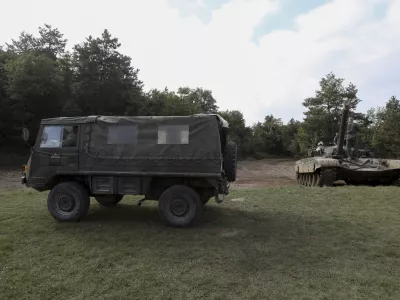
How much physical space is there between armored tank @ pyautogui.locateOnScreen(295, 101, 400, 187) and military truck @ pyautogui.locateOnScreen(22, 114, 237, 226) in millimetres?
7699

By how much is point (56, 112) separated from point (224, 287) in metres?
29.7

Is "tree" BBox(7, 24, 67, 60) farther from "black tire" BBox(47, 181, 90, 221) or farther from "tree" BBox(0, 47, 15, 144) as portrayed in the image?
"black tire" BBox(47, 181, 90, 221)

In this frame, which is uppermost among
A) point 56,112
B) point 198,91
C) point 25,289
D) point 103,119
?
point 198,91

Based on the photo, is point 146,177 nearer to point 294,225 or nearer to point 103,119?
point 103,119

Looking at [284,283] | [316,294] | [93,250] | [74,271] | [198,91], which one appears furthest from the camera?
[198,91]

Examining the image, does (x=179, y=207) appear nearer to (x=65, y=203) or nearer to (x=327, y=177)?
(x=65, y=203)

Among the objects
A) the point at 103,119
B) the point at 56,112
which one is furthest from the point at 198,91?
the point at 103,119

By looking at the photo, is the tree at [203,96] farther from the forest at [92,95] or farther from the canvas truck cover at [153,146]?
the canvas truck cover at [153,146]

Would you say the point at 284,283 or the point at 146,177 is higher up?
the point at 146,177

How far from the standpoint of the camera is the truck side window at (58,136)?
325 inches

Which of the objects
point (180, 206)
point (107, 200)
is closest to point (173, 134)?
point (180, 206)

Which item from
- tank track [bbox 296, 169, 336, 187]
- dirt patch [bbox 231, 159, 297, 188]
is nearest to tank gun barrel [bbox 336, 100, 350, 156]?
tank track [bbox 296, 169, 336, 187]

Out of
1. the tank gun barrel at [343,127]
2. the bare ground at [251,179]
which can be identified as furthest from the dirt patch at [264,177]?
the tank gun barrel at [343,127]

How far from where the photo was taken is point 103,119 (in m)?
8.20
